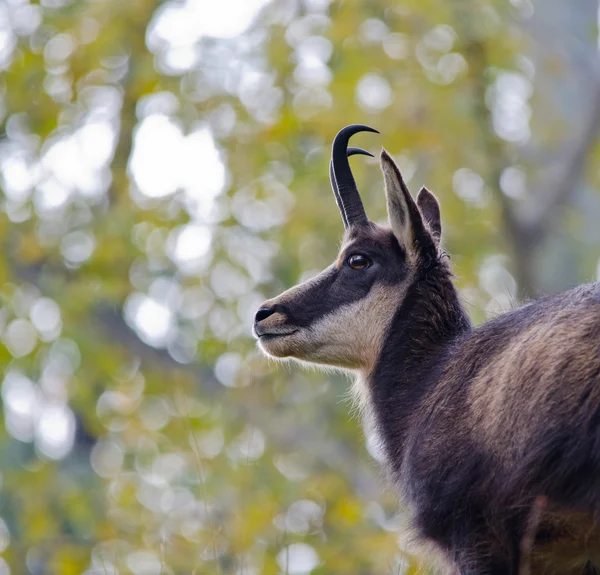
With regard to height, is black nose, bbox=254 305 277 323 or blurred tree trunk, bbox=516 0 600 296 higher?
black nose, bbox=254 305 277 323

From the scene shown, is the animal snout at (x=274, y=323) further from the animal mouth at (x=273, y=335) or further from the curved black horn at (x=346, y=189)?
the curved black horn at (x=346, y=189)

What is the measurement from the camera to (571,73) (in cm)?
1380

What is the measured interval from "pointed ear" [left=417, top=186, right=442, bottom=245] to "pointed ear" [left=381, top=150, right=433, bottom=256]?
20.9 inches

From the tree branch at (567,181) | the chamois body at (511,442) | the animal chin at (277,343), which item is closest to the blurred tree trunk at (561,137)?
the tree branch at (567,181)

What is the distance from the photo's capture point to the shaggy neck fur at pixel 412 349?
523 cm

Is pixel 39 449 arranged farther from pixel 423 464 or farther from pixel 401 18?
pixel 423 464

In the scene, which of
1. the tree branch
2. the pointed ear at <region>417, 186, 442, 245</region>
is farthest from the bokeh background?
the pointed ear at <region>417, 186, 442, 245</region>

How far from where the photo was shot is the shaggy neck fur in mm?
5234

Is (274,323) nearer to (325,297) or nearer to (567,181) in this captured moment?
(325,297)

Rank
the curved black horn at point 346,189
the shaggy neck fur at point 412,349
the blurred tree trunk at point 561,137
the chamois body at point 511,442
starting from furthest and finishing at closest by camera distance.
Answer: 1. the blurred tree trunk at point 561,137
2. the curved black horn at point 346,189
3. the shaggy neck fur at point 412,349
4. the chamois body at point 511,442

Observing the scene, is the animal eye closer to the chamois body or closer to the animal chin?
the animal chin

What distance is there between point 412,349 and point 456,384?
65cm

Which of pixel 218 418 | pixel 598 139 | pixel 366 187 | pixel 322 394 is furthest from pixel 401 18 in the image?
pixel 218 418

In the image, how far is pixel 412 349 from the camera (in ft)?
17.6
